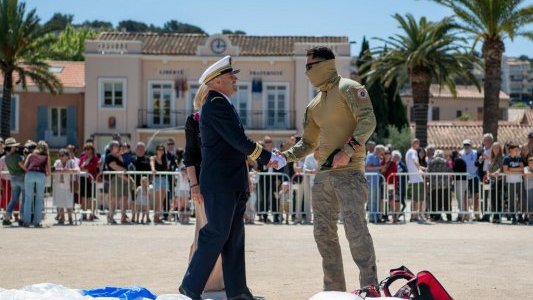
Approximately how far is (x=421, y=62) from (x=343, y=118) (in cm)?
3613

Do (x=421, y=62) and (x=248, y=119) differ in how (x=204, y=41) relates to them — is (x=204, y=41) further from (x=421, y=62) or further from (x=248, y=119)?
(x=421, y=62)

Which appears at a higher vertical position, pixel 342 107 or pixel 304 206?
pixel 342 107

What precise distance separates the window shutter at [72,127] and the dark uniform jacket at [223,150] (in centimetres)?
5020

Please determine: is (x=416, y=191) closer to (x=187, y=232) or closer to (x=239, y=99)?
(x=187, y=232)

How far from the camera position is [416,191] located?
768 inches

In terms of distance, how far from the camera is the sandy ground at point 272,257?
8742 millimetres

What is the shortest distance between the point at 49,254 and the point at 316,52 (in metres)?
5.83

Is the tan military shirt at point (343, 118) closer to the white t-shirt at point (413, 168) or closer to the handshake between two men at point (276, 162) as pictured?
the handshake between two men at point (276, 162)

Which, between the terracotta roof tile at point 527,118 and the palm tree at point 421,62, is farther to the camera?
the terracotta roof tile at point 527,118

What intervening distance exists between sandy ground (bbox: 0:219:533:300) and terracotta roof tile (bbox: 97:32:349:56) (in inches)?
1455

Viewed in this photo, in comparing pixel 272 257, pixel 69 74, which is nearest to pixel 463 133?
pixel 69 74

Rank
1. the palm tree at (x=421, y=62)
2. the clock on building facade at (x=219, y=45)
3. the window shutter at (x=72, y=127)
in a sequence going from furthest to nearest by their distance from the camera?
the window shutter at (x=72, y=127), the clock on building facade at (x=219, y=45), the palm tree at (x=421, y=62)

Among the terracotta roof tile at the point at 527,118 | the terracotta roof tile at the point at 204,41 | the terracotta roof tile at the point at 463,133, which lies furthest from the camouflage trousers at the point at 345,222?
the terracotta roof tile at the point at 527,118

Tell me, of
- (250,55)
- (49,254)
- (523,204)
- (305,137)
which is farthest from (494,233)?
(250,55)
